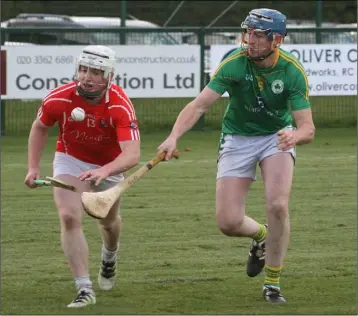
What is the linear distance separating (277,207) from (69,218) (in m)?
1.46

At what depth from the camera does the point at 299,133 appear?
8.23m

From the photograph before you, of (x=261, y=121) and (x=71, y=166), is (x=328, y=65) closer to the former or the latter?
(x=261, y=121)

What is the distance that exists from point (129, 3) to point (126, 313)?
28.7m

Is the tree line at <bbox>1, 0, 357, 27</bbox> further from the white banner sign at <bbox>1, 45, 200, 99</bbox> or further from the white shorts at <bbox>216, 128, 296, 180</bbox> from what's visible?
the white shorts at <bbox>216, 128, 296, 180</bbox>

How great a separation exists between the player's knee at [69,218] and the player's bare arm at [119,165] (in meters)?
0.34

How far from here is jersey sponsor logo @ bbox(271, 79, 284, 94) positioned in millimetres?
8578

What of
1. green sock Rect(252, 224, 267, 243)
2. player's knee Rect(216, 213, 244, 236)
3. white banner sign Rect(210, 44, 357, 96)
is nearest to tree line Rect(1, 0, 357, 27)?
white banner sign Rect(210, 44, 357, 96)

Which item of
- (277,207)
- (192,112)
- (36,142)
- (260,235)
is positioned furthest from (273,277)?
(36,142)

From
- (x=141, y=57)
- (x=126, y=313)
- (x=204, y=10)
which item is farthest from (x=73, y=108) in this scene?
(x=204, y=10)

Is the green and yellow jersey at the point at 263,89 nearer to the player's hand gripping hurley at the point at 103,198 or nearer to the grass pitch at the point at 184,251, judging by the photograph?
the player's hand gripping hurley at the point at 103,198

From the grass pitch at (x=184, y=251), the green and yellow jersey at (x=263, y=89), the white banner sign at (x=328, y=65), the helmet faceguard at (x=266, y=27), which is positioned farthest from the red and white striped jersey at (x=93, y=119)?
the white banner sign at (x=328, y=65)

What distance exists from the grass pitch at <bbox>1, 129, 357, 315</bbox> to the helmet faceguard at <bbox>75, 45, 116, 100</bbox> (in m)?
1.47

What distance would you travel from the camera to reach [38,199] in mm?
13883

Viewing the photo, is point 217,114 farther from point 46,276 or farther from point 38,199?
point 46,276
